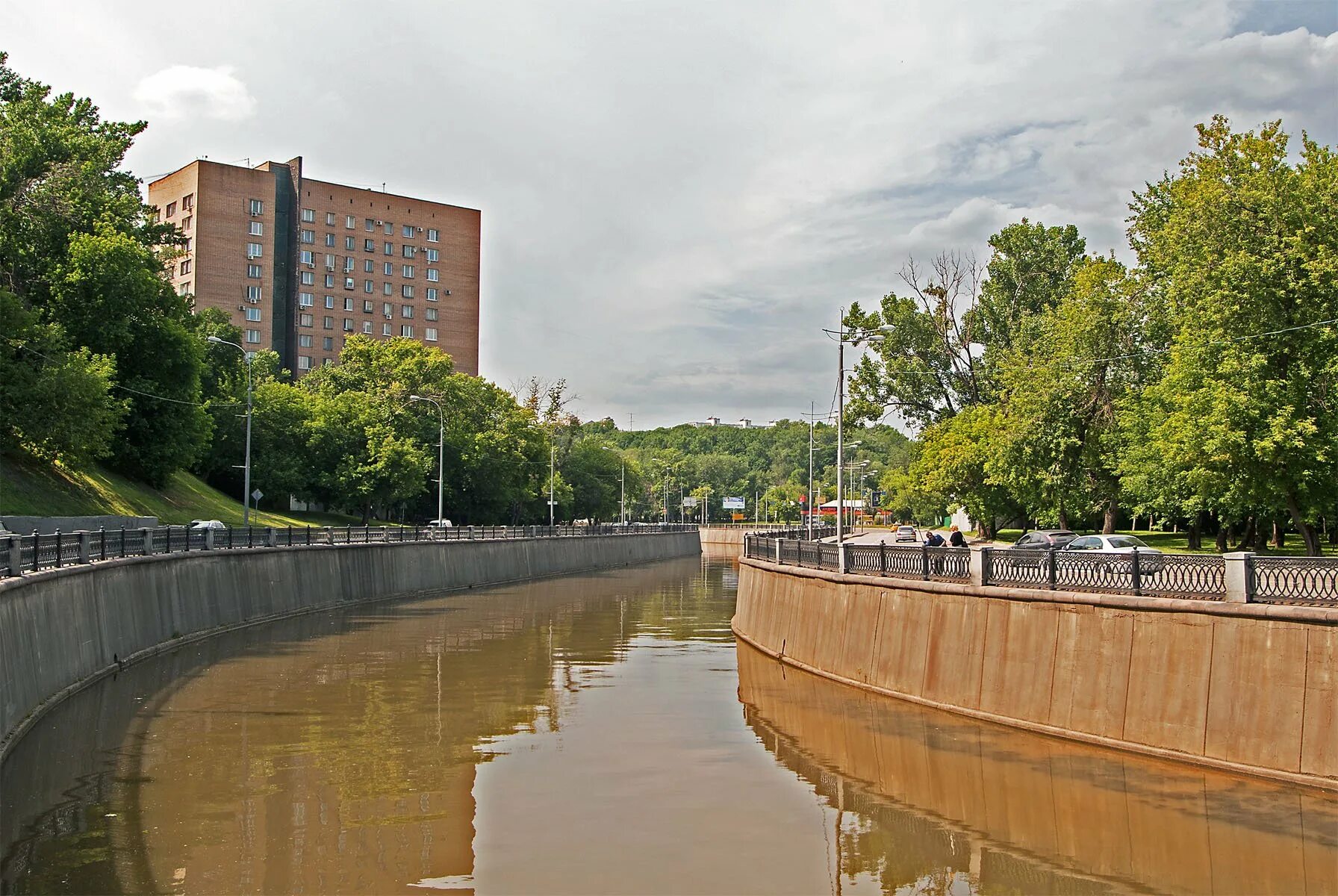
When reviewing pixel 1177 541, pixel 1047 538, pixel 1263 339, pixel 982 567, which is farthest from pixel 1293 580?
pixel 1177 541

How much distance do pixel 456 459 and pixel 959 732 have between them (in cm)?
6991

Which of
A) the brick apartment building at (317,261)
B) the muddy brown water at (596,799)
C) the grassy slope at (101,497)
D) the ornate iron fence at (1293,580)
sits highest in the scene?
the brick apartment building at (317,261)

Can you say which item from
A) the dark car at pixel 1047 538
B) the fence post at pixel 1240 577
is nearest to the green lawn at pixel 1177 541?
the dark car at pixel 1047 538

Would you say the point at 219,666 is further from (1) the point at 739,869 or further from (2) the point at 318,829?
(1) the point at 739,869

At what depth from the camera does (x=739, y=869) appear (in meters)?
13.5

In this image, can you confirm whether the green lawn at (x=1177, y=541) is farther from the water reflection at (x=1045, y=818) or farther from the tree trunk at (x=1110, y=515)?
the water reflection at (x=1045, y=818)

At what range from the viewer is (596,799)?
16.5m

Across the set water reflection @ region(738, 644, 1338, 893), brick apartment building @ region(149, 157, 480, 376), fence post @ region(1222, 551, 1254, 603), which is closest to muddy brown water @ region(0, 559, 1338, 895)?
water reflection @ region(738, 644, 1338, 893)

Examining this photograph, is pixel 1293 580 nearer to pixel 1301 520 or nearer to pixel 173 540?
pixel 1301 520

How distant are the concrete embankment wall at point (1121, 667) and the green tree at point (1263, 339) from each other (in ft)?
47.6

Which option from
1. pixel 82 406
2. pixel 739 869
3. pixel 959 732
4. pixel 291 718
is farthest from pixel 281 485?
pixel 739 869

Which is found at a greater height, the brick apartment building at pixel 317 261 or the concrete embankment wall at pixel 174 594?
the brick apartment building at pixel 317 261

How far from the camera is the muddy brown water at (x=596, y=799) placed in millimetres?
13180

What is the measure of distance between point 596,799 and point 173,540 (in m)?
20.6
